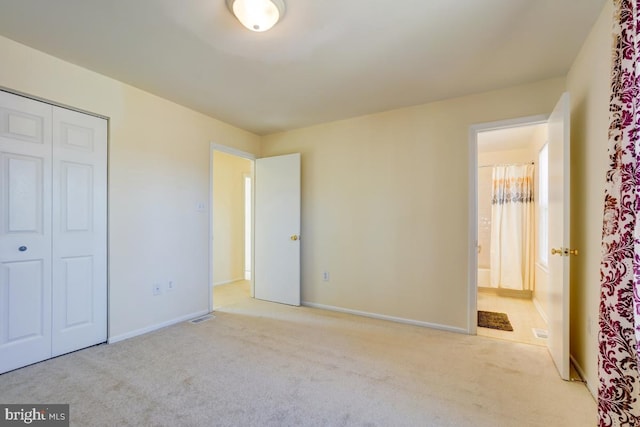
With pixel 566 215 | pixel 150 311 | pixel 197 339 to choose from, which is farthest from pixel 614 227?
pixel 150 311

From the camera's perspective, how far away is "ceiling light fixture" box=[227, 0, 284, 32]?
1664 mm

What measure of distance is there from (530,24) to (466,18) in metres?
0.46

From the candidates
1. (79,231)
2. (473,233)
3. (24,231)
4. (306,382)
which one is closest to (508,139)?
(473,233)

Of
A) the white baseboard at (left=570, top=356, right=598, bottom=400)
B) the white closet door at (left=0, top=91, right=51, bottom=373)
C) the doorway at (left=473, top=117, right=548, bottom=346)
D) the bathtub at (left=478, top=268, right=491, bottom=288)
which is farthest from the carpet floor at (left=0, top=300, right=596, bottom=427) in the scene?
the bathtub at (left=478, top=268, right=491, bottom=288)

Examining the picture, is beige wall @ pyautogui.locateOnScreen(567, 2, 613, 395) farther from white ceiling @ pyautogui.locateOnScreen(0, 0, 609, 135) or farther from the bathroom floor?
the bathroom floor

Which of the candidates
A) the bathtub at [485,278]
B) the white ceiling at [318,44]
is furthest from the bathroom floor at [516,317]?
the white ceiling at [318,44]

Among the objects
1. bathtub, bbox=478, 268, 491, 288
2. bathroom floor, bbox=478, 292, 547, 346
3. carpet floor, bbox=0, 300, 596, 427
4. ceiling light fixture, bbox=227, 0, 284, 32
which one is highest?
ceiling light fixture, bbox=227, 0, 284, 32

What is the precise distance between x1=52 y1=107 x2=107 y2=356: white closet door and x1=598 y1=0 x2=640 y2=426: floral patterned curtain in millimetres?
3573

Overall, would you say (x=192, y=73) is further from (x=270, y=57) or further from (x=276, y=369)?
(x=276, y=369)

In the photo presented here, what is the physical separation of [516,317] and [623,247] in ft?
9.39

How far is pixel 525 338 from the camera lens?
9.38 feet

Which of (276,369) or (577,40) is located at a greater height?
(577,40)

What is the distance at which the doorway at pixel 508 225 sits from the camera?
3984 mm

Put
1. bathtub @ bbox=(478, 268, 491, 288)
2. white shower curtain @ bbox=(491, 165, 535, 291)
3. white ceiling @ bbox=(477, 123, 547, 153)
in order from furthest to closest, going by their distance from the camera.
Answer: bathtub @ bbox=(478, 268, 491, 288), white shower curtain @ bbox=(491, 165, 535, 291), white ceiling @ bbox=(477, 123, 547, 153)
